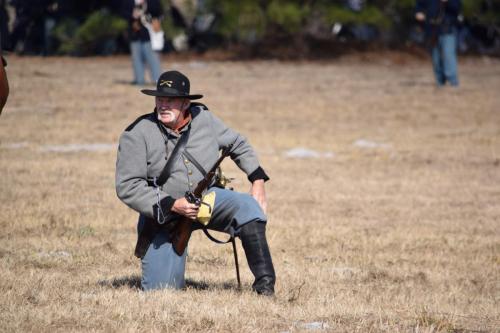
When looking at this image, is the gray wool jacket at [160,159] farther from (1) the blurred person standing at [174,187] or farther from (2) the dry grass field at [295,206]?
(2) the dry grass field at [295,206]

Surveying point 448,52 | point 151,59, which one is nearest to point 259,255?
point 151,59

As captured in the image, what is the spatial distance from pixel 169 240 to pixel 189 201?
0.54 meters

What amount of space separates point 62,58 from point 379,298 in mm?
21779

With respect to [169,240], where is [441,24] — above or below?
above

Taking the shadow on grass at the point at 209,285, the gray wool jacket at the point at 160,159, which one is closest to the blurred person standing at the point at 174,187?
the gray wool jacket at the point at 160,159

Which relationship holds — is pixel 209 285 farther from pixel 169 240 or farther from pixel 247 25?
pixel 247 25

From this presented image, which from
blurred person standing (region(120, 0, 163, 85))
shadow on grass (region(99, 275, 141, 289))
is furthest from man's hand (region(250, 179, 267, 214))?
blurred person standing (region(120, 0, 163, 85))

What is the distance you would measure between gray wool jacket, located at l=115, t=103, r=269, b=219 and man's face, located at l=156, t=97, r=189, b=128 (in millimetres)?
89

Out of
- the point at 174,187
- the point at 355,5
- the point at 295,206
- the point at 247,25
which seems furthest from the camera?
the point at 355,5

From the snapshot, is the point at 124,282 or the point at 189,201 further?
the point at 124,282

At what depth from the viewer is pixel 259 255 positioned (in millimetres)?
7621

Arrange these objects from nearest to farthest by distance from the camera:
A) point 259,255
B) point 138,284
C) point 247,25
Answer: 1. point 259,255
2. point 138,284
3. point 247,25

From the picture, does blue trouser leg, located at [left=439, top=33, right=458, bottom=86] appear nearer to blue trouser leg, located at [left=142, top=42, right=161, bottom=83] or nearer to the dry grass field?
the dry grass field

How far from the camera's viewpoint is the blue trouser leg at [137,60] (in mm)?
21617
